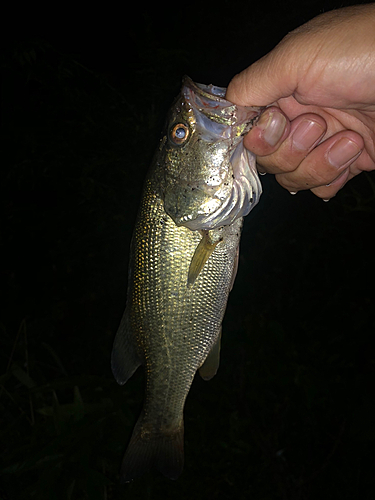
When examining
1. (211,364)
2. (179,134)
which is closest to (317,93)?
(179,134)

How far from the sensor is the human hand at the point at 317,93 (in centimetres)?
123

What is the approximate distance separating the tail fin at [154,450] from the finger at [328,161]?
4.99ft

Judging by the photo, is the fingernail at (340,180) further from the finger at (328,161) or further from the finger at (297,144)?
the finger at (297,144)

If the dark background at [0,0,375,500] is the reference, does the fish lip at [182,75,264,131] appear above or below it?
above

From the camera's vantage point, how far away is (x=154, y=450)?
6.07ft

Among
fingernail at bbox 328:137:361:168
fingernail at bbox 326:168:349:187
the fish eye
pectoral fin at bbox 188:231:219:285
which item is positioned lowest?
pectoral fin at bbox 188:231:219:285

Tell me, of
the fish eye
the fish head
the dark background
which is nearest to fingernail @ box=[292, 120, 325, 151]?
the fish head

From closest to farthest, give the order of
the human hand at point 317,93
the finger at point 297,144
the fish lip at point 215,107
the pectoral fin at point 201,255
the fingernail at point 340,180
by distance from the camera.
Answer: the human hand at point 317,93 < the fish lip at point 215,107 < the pectoral fin at point 201,255 < the finger at point 297,144 < the fingernail at point 340,180

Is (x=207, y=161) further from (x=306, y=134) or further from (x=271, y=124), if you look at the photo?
(x=306, y=134)

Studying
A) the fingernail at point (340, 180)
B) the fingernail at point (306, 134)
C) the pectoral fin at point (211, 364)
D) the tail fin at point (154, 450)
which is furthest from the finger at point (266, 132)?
the tail fin at point (154, 450)

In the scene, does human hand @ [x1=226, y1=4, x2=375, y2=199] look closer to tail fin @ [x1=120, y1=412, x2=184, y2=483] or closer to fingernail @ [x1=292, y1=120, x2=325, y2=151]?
fingernail @ [x1=292, y1=120, x2=325, y2=151]

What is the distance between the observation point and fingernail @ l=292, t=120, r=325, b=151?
5.41 feet

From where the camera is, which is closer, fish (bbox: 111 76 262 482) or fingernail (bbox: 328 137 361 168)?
fish (bbox: 111 76 262 482)

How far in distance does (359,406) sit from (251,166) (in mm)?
2838
